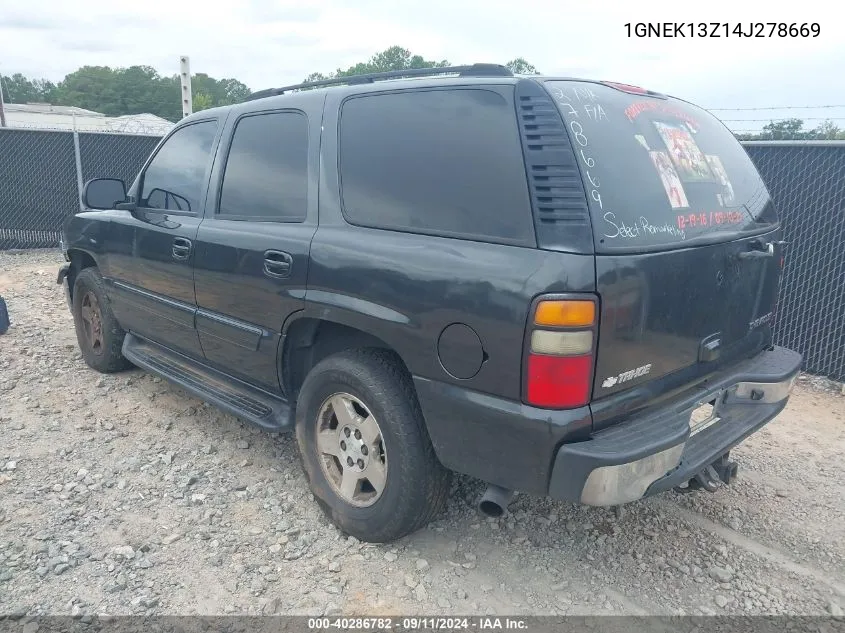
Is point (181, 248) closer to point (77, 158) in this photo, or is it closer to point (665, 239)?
point (665, 239)

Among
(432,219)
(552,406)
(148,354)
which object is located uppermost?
(432,219)

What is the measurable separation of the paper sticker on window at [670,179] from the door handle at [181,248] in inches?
97.3

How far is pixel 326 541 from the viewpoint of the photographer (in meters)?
3.00

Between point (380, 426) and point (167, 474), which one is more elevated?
point (380, 426)

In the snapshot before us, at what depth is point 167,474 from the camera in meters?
3.58

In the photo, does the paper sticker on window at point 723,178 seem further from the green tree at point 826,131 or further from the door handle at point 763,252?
the green tree at point 826,131

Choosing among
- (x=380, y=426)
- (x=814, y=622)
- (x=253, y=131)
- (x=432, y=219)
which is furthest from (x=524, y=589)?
(x=253, y=131)

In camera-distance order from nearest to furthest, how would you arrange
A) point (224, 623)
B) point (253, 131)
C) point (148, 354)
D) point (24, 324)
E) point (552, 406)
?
point (552, 406), point (224, 623), point (253, 131), point (148, 354), point (24, 324)

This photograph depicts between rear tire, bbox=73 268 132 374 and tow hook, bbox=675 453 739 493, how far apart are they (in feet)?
12.9

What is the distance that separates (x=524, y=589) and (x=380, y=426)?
92 centimetres

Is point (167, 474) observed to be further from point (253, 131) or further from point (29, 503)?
point (253, 131)

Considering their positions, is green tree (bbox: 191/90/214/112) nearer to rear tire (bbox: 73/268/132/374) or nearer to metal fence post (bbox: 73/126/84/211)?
metal fence post (bbox: 73/126/84/211)

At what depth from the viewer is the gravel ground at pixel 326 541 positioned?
8.67 ft

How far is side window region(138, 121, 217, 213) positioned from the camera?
3.78 meters
